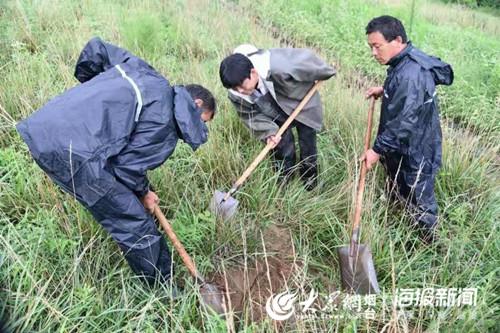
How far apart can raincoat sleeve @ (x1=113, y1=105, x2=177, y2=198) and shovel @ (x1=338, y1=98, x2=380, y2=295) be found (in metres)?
1.26

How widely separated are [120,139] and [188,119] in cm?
35

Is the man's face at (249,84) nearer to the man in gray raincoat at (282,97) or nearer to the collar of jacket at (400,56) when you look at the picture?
the man in gray raincoat at (282,97)

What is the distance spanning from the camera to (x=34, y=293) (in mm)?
2324

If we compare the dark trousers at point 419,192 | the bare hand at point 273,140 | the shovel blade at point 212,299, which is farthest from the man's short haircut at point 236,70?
the shovel blade at point 212,299

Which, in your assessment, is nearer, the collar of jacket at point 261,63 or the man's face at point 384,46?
the man's face at point 384,46

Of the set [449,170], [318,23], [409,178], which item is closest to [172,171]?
[409,178]

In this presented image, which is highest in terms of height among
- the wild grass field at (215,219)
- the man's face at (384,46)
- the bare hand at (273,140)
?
the man's face at (384,46)

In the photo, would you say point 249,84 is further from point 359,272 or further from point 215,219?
point 359,272

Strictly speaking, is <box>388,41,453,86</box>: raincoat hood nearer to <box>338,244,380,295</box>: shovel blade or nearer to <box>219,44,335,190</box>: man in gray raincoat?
<box>219,44,335,190</box>: man in gray raincoat

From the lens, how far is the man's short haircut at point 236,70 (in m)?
2.96

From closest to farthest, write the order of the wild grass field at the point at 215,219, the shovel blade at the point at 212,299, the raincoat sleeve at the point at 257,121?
1. the wild grass field at the point at 215,219
2. the shovel blade at the point at 212,299
3. the raincoat sleeve at the point at 257,121

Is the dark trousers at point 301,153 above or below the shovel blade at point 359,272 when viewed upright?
above

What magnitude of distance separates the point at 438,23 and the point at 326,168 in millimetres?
7890

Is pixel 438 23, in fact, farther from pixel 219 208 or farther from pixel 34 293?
pixel 34 293
